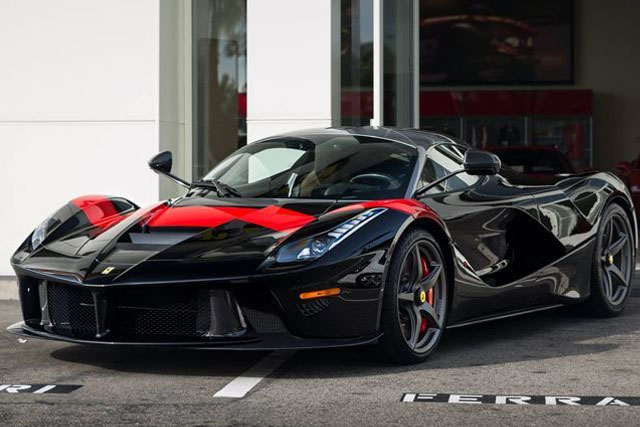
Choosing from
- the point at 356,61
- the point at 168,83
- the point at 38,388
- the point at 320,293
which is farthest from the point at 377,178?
the point at 356,61

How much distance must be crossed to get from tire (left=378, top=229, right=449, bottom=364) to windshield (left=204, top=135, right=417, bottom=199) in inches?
15.6

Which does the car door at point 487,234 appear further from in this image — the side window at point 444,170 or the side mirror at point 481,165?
the side mirror at point 481,165

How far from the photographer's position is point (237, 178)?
7387mm

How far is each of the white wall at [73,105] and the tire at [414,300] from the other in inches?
176

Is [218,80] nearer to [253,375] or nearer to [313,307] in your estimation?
[253,375]

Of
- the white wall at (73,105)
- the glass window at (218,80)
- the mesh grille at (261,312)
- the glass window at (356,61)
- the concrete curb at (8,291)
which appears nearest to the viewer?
the mesh grille at (261,312)

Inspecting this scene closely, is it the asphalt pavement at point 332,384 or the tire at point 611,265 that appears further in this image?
the tire at point 611,265

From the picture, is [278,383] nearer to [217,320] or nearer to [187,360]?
[217,320]

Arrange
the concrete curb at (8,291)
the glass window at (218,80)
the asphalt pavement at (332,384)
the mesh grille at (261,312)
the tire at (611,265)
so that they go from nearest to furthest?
the asphalt pavement at (332,384)
the mesh grille at (261,312)
the tire at (611,265)
the concrete curb at (8,291)
the glass window at (218,80)

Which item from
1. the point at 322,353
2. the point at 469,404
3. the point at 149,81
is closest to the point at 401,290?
the point at 322,353

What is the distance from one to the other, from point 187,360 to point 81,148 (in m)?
4.52

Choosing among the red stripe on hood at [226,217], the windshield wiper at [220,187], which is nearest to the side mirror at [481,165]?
the red stripe on hood at [226,217]

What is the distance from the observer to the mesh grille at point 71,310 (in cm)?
617

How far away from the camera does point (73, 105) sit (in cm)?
1085
